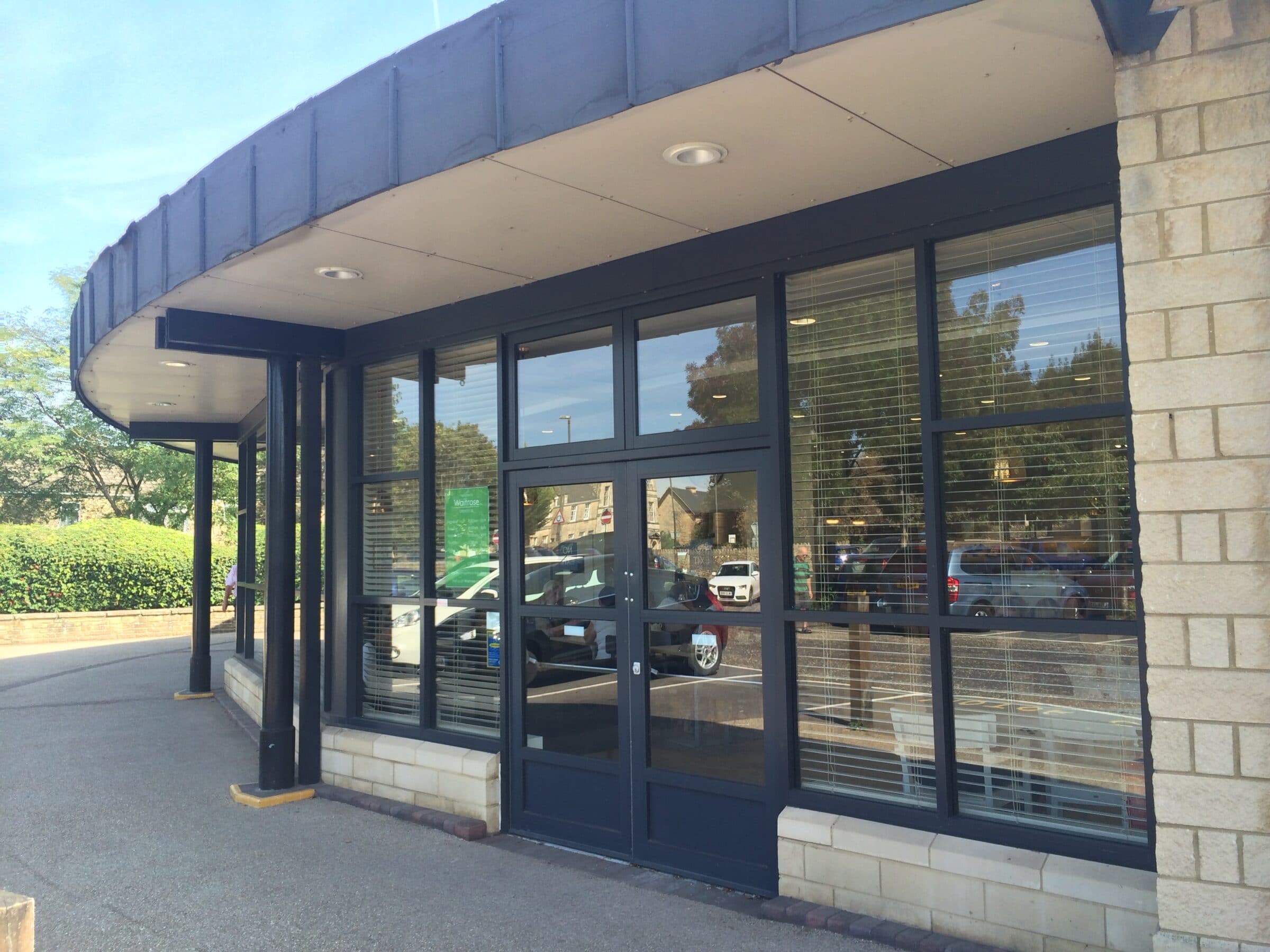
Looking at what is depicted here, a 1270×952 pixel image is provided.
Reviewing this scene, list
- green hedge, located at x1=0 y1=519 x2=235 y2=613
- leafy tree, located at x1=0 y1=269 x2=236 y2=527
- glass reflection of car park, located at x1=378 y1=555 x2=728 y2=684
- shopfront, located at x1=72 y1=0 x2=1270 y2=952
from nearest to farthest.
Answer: shopfront, located at x1=72 y1=0 x2=1270 y2=952, glass reflection of car park, located at x1=378 y1=555 x2=728 y2=684, green hedge, located at x1=0 y1=519 x2=235 y2=613, leafy tree, located at x1=0 y1=269 x2=236 y2=527

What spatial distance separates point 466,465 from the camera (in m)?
6.51

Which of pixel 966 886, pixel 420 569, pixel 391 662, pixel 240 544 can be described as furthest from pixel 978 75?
pixel 240 544

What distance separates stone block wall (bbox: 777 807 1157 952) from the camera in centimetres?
367

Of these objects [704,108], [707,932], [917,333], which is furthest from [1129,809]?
[704,108]

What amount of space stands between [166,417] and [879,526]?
9.30m

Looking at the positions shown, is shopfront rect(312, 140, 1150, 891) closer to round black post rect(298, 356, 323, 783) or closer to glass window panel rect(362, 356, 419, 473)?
glass window panel rect(362, 356, 419, 473)

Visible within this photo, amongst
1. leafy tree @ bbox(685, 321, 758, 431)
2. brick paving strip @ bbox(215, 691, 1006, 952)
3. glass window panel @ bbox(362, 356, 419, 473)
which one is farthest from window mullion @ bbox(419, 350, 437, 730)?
leafy tree @ bbox(685, 321, 758, 431)

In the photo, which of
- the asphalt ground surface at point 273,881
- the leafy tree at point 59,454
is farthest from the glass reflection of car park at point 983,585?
the leafy tree at point 59,454

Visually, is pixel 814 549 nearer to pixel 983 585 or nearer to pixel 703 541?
pixel 703 541

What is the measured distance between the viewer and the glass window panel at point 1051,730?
12.6ft

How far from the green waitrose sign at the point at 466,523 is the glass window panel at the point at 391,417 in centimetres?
47

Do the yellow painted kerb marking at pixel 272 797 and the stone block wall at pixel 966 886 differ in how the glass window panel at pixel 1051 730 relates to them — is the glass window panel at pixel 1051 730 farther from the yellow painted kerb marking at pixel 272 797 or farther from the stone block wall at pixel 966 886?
the yellow painted kerb marking at pixel 272 797

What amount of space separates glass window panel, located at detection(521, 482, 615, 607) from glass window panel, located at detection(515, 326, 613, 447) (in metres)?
0.31

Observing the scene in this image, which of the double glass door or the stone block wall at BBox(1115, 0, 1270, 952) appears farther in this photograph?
the double glass door
